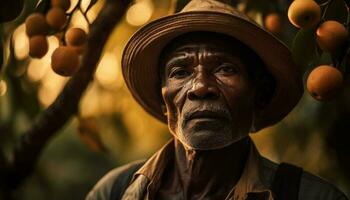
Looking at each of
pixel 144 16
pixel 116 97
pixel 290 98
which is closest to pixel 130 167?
pixel 290 98

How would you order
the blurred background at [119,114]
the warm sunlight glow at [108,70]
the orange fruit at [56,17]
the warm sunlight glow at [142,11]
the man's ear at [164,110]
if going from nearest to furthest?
the orange fruit at [56,17], the man's ear at [164,110], the blurred background at [119,114], the warm sunlight glow at [142,11], the warm sunlight glow at [108,70]

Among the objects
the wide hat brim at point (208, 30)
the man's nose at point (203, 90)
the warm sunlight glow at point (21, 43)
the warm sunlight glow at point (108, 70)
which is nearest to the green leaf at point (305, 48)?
the wide hat brim at point (208, 30)

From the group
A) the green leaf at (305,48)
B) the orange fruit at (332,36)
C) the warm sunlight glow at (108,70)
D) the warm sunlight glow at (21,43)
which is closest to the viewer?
the orange fruit at (332,36)

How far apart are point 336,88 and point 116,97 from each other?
108 inches

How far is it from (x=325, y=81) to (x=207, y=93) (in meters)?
0.34

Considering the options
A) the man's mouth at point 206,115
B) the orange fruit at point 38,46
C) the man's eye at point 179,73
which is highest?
the orange fruit at point 38,46

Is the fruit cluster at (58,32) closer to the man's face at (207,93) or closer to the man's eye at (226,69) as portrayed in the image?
the man's face at (207,93)

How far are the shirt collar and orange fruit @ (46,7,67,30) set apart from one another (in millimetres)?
462

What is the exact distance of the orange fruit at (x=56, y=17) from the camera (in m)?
3.43

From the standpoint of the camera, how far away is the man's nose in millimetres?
3271

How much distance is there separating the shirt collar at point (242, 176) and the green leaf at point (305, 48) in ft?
1.09

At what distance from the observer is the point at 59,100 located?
3.78m

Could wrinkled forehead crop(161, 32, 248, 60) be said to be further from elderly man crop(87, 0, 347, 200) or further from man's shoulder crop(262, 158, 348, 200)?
man's shoulder crop(262, 158, 348, 200)

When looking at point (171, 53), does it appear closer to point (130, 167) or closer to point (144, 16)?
point (130, 167)
